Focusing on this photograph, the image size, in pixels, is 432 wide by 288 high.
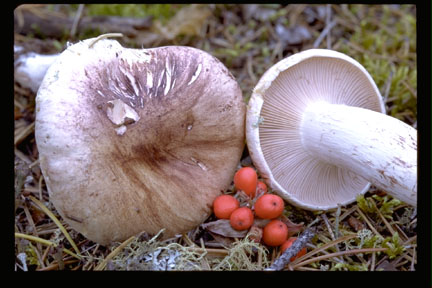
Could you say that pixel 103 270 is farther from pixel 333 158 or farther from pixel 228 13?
pixel 228 13

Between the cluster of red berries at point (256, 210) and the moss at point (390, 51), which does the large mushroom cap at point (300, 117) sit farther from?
the moss at point (390, 51)

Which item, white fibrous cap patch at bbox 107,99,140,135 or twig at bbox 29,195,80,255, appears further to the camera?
twig at bbox 29,195,80,255

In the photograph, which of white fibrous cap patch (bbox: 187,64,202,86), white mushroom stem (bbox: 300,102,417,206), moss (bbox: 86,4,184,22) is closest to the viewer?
white mushroom stem (bbox: 300,102,417,206)

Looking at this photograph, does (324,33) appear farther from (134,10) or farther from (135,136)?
(135,136)

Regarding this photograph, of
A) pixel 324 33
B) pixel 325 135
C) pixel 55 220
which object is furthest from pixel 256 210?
pixel 324 33

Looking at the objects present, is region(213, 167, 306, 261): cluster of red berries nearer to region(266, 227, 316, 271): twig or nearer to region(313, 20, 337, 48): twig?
region(266, 227, 316, 271): twig

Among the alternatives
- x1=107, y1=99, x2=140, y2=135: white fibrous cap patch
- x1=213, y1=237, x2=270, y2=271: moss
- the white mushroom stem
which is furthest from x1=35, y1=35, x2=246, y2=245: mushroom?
the white mushroom stem

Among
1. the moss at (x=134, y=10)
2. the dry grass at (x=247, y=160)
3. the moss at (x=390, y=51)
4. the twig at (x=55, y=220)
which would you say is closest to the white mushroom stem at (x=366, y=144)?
the dry grass at (x=247, y=160)
